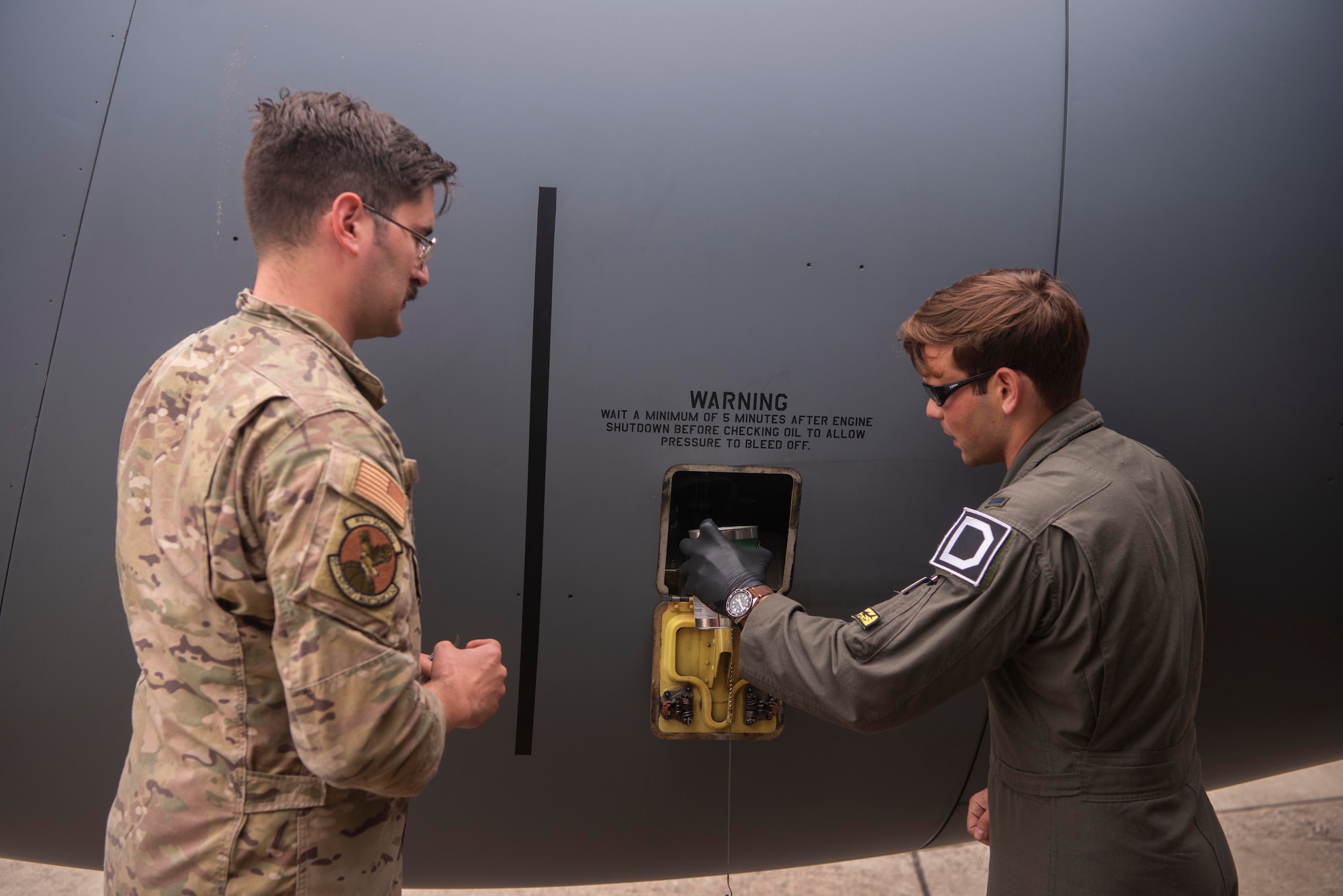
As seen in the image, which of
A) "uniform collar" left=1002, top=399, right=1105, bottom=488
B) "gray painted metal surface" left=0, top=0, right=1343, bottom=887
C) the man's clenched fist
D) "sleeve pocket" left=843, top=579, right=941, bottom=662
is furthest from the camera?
"gray painted metal surface" left=0, top=0, right=1343, bottom=887

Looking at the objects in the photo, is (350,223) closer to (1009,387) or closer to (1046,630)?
(1009,387)

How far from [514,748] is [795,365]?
100cm

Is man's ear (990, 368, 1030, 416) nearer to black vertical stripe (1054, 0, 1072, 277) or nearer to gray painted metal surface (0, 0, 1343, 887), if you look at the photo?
gray painted metal surface (0, 0, 1343, 887)

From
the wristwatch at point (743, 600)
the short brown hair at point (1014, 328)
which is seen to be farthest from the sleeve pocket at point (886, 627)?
the short brown hair at point (1014, 328)

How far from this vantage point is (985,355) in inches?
58.2

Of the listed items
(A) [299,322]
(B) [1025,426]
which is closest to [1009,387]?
(B) [1025,426]

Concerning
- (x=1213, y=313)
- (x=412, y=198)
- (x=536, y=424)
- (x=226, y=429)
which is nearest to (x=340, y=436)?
(x=226, y=429)

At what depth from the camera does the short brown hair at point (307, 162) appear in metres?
1.15

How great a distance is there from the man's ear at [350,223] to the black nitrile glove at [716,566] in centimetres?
82

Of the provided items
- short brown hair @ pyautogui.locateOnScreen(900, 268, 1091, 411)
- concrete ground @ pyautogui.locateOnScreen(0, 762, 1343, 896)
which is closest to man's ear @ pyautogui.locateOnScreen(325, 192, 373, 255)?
short brown hair @ pyautogui.locateOnScreen(900, 268, 1091, 411)

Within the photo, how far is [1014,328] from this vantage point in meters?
1.44

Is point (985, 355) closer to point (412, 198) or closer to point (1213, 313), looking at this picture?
point (1213, 313)

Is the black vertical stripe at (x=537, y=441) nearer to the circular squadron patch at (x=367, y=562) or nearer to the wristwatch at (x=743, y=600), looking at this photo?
the wristwatch at (x=743, y=600)

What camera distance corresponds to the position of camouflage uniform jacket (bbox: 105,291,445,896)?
3.22 feet
